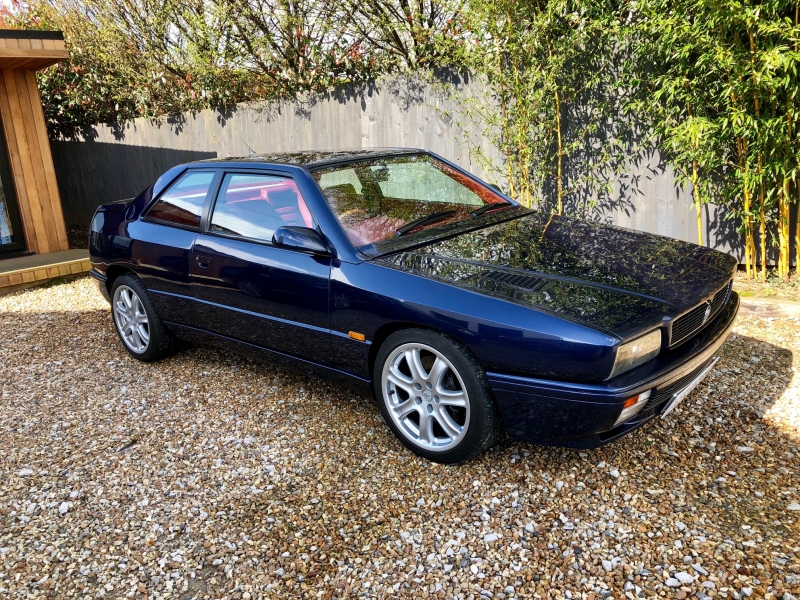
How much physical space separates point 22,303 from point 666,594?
23.2ft

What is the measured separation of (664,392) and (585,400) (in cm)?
44

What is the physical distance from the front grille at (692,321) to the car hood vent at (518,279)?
60cm

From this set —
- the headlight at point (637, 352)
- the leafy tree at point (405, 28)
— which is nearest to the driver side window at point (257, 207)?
the headlight at point (637, 352)

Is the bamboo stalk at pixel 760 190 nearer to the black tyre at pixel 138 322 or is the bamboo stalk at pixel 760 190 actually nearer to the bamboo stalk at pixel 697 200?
the bamboo stalk at pixel 697 200

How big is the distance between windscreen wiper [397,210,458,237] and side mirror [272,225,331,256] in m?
0.43

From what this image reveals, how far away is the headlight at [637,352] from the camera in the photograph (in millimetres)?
2479

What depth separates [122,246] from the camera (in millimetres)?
4602

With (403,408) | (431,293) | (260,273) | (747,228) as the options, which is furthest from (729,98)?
(260,273)

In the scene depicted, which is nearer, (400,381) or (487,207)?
(400,381)

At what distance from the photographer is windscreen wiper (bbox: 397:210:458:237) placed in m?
3.46

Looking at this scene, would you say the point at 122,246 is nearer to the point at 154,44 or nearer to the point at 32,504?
the point at 32,504

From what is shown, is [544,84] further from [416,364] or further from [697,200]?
[416,364]

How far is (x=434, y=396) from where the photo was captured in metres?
2.98

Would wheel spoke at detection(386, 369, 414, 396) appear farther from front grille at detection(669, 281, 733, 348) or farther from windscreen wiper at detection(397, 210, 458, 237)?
front grille at detection(669, 281, 733, 348)
